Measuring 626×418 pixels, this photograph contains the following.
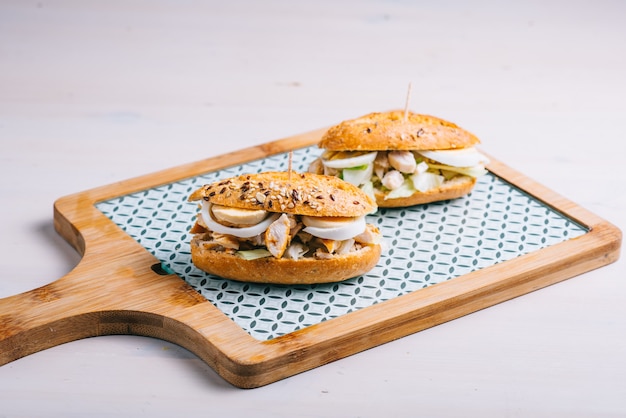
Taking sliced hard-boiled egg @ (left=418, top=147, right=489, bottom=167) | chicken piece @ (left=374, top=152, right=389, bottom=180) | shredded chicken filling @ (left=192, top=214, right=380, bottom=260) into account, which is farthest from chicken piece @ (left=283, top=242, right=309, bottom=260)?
sliced hard-boiled egg @ (left=418, top=147, right=489, bottom=167)

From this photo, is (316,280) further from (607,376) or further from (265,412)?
(607,376)

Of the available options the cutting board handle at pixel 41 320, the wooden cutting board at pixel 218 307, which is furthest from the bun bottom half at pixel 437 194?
the cutting board handle at pixel 41 320

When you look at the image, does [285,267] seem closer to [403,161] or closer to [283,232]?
[283,232]

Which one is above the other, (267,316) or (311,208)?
(311,208)

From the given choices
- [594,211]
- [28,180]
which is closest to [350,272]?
[594,211]

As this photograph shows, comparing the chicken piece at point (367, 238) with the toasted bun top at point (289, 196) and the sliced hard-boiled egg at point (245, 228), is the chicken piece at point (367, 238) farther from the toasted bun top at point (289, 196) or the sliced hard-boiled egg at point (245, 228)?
the sliced hard-boiled egg at point (245, 228)

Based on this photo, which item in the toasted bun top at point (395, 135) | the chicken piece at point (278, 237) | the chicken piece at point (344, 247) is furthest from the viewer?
the toasted bun top at point (395, 135)
